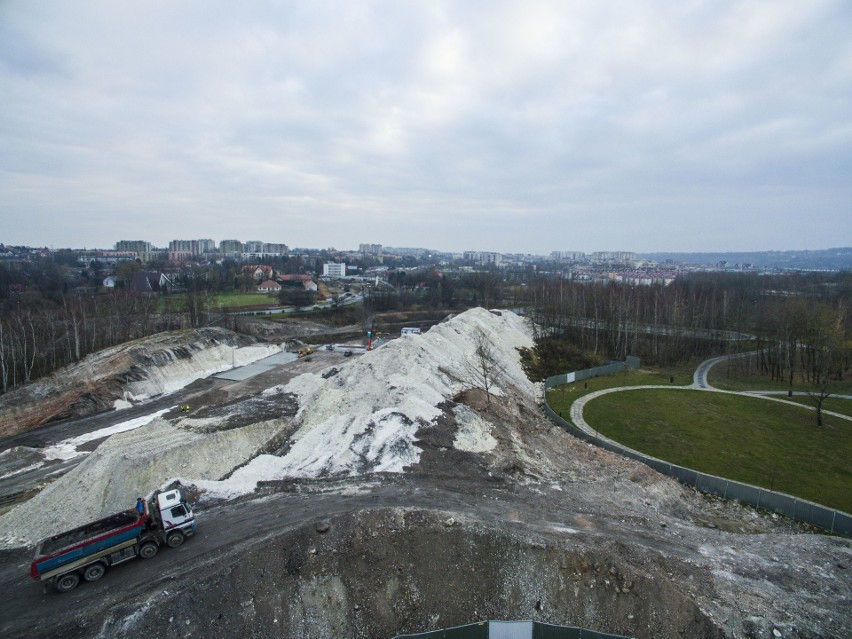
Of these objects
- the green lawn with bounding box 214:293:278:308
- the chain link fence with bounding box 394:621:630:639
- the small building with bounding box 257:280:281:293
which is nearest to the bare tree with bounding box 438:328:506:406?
the chain link fence with bounding box 394:621:630:639

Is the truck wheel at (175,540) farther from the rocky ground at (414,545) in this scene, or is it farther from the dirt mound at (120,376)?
the dirt mound at (120,376)

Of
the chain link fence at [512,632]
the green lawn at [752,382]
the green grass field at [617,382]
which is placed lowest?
the green lawn at [752,382]

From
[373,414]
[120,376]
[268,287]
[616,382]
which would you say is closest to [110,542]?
[373,414]

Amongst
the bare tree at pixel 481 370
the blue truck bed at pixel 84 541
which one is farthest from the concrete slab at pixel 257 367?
the blue truck bed at pixel 84 541

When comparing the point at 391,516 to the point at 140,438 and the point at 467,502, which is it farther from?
the point at 140,438

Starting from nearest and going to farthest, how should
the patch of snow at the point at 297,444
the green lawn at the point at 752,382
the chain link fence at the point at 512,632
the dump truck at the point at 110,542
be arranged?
1. the chain link fence at the point at 512,632
2. the dump truck at the point at 110,542
3. the patch of snow at the point at 297,444
4. the green lawn at the point at 752,382

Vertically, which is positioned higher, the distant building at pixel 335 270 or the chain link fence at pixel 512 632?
the distant building at pixel 335 270

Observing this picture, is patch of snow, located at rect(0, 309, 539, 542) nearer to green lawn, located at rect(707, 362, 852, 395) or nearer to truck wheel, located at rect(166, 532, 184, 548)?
truck wheel, located at rect(166, 532, 184, 548)
